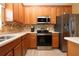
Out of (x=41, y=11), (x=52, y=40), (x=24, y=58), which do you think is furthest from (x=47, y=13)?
(x=24, y=58)

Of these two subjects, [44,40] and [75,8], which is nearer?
[44,40]

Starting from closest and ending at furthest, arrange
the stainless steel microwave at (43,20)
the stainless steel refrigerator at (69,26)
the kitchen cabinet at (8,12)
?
the kitchen cabinet at (8,12), the stainless steel refrigerator at (69,26), the stainless steel microwave at (43,20)

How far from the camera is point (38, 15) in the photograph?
789 centimetres

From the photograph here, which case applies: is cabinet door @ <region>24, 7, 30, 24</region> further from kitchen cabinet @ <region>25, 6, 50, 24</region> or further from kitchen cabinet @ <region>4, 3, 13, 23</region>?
kitchen cabinet @ <region>4, 3, 13, 23</region>

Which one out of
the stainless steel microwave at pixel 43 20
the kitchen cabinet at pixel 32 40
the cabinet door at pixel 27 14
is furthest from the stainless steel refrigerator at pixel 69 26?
the cabinet door at pixel 27 14

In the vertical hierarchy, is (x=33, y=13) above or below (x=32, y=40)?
above

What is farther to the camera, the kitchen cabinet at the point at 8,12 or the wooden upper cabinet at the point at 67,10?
the wooden upper cabinet at the point at 67,10

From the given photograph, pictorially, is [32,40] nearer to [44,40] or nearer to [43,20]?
[44,40]

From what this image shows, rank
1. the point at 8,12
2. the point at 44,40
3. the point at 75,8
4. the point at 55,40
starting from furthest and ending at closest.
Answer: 1. the point at 75,8
2. the point at 55,40
3. the point at 44,40
4. the point at 8,12

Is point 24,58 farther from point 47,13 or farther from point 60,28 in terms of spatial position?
point 47,13

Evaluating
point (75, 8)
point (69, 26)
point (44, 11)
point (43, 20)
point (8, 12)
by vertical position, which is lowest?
point (69, 26)

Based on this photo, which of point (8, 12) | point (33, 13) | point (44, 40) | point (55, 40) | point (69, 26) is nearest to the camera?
point (8, 12)

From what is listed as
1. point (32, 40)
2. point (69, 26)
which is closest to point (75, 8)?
point (69, 26)

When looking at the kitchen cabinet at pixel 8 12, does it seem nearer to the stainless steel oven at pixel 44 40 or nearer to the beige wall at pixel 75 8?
the stainless steel oven at pixel 44 40
